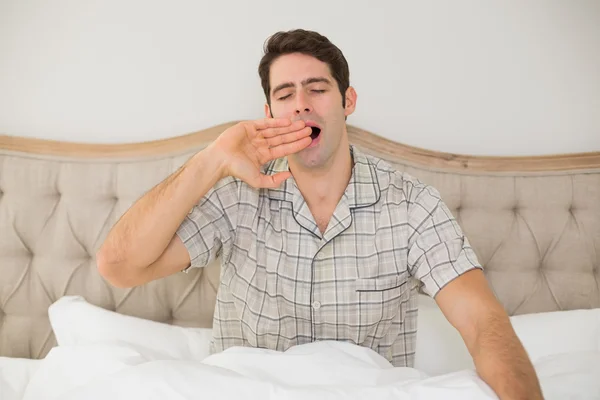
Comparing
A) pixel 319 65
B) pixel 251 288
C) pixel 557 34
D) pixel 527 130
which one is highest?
pixel 557 34

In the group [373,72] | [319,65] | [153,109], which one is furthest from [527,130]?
[153,109]

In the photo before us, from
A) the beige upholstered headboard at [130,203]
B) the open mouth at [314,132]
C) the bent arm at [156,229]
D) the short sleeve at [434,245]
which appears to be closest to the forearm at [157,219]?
the bent arm at [156,229]

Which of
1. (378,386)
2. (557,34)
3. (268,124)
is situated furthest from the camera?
(557,34)

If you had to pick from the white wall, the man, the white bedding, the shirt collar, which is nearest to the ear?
the man

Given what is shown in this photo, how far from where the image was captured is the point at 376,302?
1116 mm

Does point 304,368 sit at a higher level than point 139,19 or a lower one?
lower

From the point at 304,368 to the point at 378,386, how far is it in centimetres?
Result: 16

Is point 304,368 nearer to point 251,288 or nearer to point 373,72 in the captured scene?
point 251,288

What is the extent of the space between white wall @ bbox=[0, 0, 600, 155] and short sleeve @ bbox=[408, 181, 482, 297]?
1.52ft

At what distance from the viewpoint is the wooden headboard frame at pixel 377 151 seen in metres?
1.42

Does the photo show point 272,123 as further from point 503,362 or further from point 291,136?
point 503,362

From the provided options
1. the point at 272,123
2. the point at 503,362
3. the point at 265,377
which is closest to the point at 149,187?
the point at 272,123

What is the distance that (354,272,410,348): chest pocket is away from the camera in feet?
3.66

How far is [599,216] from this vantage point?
139 centimetres
